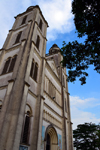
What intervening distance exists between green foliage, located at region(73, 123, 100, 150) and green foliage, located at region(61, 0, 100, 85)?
2518 cm

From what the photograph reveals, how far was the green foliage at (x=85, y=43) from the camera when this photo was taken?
25.7ft

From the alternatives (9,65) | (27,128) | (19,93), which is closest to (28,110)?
(27,128)

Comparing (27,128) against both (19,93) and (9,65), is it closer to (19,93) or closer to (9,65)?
(19,93)

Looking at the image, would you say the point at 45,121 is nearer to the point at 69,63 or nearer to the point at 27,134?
the point at 27,134

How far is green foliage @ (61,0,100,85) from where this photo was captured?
7.83m

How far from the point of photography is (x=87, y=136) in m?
30.0

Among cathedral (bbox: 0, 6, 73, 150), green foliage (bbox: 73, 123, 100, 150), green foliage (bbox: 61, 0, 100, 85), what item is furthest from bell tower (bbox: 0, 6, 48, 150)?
green foliage (bbox: 73, 123, 100, 150)

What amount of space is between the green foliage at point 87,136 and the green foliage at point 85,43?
25177 mm

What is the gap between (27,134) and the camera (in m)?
8.52

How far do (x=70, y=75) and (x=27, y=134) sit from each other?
5.59 m

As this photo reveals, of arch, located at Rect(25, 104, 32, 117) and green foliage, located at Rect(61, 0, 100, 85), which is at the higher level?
green foliage, located at Rect(61, 0, 100, 85)

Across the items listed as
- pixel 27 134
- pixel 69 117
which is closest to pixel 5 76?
pixel 27 134

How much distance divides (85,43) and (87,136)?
95.6 feet

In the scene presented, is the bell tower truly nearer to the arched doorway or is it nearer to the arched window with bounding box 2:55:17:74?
the arched window with bounding box 2:55:17:74
